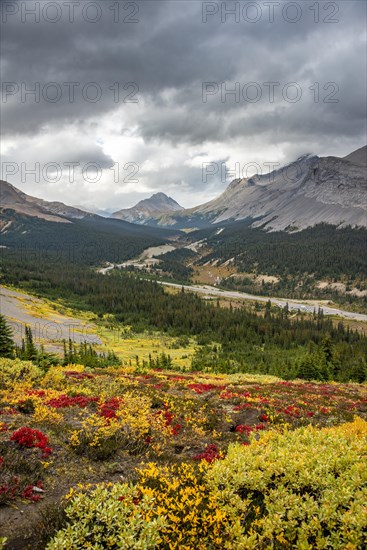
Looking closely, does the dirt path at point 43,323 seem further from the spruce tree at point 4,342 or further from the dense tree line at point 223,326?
the spruce tree at point 4,342

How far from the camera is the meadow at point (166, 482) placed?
6.95m

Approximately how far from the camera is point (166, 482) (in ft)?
28.8

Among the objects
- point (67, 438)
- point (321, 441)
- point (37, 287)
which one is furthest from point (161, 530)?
point (37, 287)

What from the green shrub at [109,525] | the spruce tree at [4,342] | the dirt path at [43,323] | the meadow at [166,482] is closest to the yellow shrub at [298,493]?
the meadow at [166,482]

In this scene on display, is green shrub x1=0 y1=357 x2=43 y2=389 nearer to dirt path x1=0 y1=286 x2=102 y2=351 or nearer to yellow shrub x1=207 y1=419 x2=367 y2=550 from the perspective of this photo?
yellow shrub x1=207 y1=419 x2=367 y2=550

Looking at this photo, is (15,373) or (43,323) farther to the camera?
(43,323)

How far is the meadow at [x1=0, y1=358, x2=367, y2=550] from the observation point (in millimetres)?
6945

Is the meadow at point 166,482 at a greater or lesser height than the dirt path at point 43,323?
greater

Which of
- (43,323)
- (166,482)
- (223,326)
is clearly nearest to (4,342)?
(166,482)

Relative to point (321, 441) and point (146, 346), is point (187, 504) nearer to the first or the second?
point (321, 441)

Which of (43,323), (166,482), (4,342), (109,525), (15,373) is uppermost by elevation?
(109,525)

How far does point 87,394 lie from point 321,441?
46.9ft

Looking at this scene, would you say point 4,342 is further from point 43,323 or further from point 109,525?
point 43,323

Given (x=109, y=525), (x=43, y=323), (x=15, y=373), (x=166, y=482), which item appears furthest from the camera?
(x=43, y=323)
